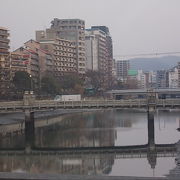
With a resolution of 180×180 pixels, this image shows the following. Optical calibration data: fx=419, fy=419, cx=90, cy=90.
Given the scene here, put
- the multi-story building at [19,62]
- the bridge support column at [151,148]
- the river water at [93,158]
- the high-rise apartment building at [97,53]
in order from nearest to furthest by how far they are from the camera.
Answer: the river water at [93,158]
the bridge support column at [151,148]
the multi-story building at [19,62]
the high-rise apartment building at [97,53]

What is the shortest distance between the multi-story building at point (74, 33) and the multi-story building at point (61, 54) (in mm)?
3535

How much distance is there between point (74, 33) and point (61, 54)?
679 inches

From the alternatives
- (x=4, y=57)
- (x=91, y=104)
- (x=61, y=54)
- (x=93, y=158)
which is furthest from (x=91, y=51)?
(x=93, y=158)

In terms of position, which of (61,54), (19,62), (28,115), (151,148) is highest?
(61,54)

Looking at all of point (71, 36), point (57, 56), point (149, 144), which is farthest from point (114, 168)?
point (71, 36)

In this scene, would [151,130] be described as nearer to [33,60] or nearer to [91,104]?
[91,104]

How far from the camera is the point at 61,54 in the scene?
137 meters

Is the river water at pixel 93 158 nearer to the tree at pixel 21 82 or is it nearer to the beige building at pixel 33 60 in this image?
the tree at pixel 21 82

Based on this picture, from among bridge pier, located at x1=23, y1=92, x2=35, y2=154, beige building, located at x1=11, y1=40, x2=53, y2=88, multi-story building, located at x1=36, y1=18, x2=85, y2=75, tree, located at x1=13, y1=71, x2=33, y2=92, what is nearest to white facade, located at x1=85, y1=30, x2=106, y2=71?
multi-story building, located at x1=36, y1=18, x2=85, y2=75

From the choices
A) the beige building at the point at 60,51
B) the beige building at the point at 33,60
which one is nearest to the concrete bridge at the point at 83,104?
the beige building at the point at 33,60

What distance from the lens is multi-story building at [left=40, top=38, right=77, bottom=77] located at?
432 ft

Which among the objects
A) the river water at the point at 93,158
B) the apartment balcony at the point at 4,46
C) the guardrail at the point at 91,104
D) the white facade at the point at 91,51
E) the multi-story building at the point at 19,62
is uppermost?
the white facade at the point at 91,51

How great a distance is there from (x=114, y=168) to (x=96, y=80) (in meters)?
107

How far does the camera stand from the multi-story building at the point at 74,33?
148 m
